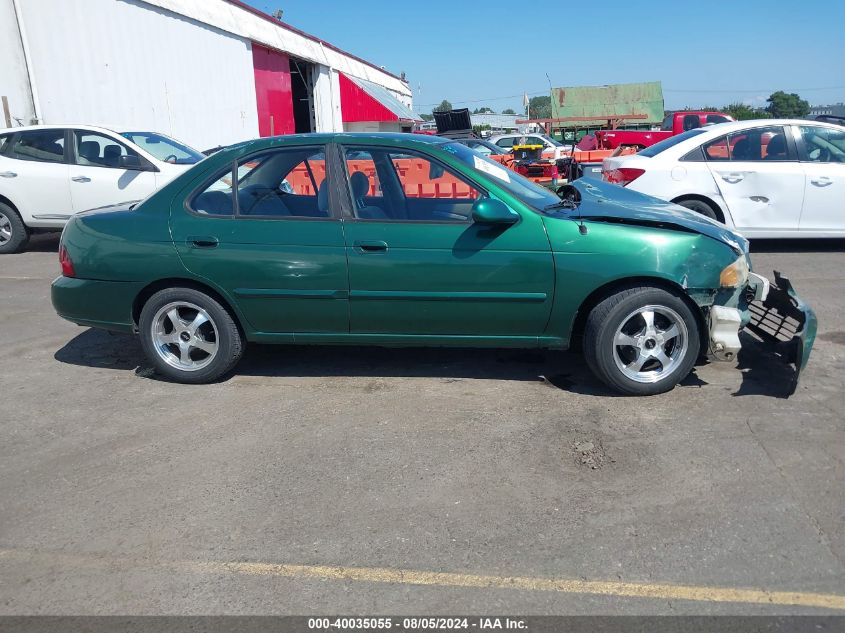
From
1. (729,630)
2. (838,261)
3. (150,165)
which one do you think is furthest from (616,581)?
(150,165)

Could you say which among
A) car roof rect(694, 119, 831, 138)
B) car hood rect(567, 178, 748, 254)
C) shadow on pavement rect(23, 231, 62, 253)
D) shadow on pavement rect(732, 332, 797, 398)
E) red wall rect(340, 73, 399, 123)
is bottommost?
shadow on pavement rect(23, 231, 62, 253)

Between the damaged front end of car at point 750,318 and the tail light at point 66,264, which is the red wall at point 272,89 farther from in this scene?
the damaged front end of car at point 750,318

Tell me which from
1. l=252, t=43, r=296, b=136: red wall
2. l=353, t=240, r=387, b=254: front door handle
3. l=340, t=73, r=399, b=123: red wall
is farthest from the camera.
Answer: l=340, t=73, r=399, b=123: red wall

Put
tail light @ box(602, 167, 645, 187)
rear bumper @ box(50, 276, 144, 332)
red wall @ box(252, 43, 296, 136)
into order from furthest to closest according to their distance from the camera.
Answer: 1. red wall @ box(252, 43, 296, 136)
2. tail light @ box(602, 167, 645, 187)
3. rear bumper @ box(50, 276, 144, 332)

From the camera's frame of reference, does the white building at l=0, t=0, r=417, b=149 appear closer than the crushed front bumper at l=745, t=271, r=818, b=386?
No

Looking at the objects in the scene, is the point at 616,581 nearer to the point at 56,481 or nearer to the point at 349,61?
the point at 56,481

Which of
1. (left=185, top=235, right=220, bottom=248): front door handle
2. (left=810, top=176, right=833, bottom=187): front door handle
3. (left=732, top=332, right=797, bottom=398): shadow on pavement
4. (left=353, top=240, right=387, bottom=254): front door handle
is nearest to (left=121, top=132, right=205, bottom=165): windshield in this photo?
(left=185, top=235, right=220, bottom=248): front door handle

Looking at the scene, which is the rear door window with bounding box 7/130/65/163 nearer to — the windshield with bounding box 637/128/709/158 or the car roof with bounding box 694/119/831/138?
the windshield with bounding box 637/128/709/158

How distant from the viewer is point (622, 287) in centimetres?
446

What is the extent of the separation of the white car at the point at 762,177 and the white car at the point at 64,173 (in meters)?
6.37

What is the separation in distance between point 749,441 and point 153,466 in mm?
3250

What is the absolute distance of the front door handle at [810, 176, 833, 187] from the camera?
26.8ft

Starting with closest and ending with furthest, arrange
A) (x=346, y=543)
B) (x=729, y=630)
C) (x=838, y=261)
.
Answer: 1. (x=729, y=630)
2. (x=346, y=543)
3. (x=838, y=261)

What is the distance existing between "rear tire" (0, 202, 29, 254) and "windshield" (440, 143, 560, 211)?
24.8 ft
